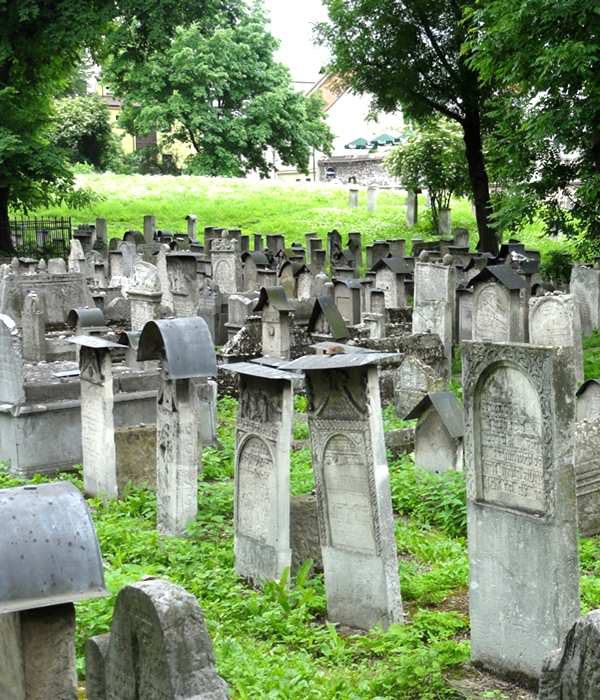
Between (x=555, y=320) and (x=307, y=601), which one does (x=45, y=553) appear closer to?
(x=307, y=601)

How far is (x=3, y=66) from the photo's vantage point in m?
33.9

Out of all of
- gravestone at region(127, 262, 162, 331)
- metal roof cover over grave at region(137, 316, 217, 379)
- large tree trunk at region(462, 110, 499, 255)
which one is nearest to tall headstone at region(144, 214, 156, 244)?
large tree trunk at region(462, 110, 499, 255)

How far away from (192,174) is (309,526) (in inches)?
1893

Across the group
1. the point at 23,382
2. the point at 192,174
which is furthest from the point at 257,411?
the point at 192,174

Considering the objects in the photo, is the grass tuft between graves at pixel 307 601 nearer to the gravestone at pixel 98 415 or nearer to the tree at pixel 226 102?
the gravestone at pixel 98 415

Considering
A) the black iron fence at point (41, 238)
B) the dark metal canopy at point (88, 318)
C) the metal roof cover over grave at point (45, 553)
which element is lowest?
the metal roof cover over grave at point (45, 553)

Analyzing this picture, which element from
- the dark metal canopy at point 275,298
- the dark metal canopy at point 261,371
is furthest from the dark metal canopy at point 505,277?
the dark metal canopy at point 261,371

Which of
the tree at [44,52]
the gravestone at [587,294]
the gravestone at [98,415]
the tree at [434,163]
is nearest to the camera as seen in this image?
the gravestone at [98,415]

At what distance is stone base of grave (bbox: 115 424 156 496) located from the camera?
1195cm

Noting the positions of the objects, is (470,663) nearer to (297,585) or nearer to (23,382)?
(297,585)

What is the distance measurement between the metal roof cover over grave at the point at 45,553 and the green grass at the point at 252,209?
1294 inches

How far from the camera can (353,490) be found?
8.69 metres

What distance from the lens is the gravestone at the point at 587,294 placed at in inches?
832

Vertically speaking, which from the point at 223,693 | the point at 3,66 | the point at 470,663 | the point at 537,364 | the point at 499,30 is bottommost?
the point at 470,663
